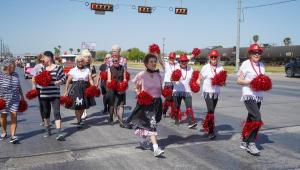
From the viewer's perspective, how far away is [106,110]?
1073 centimetres

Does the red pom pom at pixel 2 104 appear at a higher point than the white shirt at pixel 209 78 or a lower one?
lower

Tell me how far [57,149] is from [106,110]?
4152 millimetres

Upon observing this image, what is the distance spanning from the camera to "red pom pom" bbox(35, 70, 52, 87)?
7227 mm

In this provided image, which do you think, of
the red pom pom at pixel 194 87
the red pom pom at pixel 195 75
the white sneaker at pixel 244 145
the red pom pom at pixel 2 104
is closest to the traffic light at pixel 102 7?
the red pom pom at pixel 195 75

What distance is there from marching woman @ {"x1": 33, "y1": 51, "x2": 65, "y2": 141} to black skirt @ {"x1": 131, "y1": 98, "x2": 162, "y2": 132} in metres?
1.77

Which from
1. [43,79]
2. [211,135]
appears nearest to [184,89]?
[211,135]

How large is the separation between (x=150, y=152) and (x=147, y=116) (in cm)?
62

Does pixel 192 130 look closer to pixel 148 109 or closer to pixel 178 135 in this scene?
pixel 178 135

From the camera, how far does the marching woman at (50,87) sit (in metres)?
7.30

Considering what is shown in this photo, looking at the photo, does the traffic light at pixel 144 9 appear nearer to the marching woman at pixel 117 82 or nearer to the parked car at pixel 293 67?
the parked car at pixel 293 67

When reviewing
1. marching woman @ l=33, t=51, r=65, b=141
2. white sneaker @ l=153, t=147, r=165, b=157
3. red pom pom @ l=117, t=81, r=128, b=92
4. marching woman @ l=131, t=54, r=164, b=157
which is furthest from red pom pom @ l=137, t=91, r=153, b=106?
red pom pom @ l=117, t=81, r=128, b=92

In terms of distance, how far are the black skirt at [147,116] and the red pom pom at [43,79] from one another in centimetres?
199

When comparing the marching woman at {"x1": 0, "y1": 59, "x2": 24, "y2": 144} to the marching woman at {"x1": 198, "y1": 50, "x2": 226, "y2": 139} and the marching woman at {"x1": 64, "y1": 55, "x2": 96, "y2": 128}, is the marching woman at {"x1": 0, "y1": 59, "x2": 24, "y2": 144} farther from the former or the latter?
the marching woman at {"x1": 198, "y1": 50, "x2": 226, "y2": 139}

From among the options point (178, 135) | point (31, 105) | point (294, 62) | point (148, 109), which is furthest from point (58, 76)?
point (294, 62)
